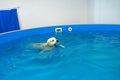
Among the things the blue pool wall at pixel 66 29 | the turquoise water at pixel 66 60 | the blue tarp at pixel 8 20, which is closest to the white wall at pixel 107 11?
the blue pool wall at pixel 66 29

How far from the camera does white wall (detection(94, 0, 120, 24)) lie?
612 cm

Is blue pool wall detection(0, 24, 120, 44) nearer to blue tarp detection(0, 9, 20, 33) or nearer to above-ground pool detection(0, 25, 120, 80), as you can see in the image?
above-ground pool detection(0, 25, 120, 80)

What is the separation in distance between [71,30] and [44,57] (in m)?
2.41

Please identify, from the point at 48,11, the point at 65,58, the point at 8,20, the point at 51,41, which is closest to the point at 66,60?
the point at 65,58

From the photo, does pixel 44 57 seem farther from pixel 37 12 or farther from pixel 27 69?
pixel 37 12

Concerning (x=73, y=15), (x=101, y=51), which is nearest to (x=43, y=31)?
(x=73, y=15)

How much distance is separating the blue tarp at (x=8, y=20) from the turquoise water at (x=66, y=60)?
3.61 ft

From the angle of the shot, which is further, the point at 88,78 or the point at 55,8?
the point at 55,8

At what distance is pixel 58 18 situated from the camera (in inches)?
259

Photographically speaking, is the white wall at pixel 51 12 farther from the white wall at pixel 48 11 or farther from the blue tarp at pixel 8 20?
the blue tarp at pixel 8 20

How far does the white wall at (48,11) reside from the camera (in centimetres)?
611

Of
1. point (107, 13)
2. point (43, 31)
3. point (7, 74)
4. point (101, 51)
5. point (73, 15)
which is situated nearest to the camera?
point (7, 74)

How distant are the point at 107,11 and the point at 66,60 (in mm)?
3397

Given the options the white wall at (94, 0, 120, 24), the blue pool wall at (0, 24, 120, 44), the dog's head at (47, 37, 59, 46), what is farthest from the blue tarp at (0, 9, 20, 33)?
the white wall at (94, 0, 120, 24)
